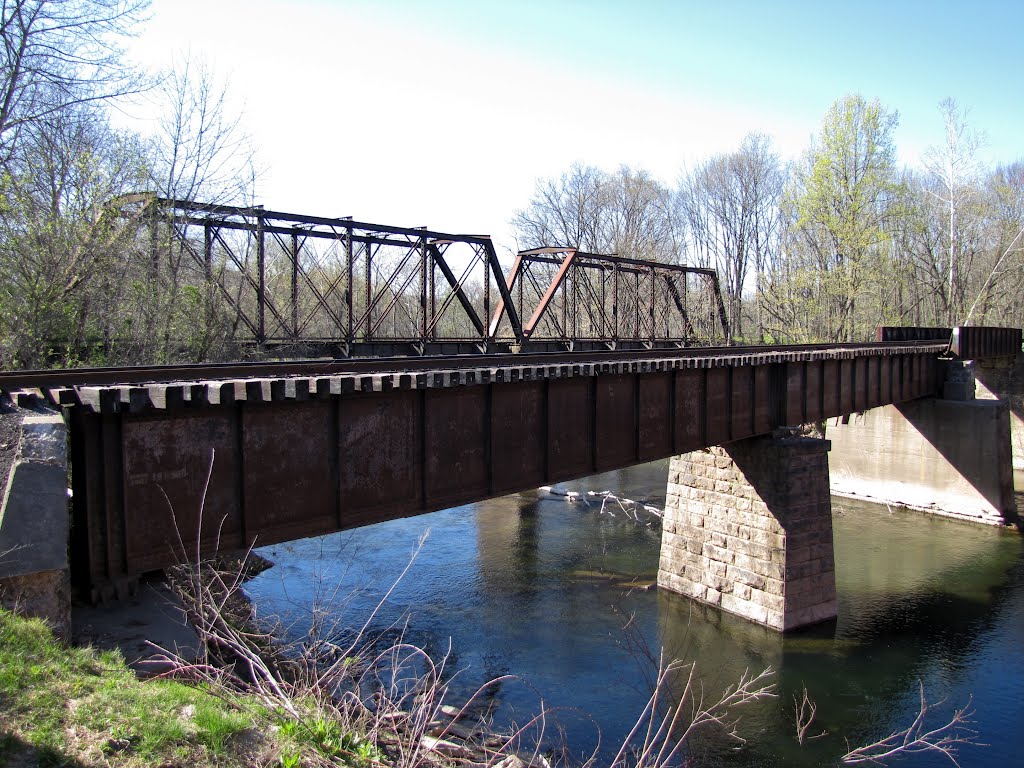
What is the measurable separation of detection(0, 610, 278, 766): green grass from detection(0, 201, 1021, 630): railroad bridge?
0.99 meters

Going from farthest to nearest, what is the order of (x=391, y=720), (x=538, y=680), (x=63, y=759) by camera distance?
(x=538, y=680) < (x=391, y=720) < (x=63, y=759)

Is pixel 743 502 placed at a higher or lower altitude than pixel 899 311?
lower

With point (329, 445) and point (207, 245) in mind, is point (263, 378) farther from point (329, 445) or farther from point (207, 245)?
point (207, 245)

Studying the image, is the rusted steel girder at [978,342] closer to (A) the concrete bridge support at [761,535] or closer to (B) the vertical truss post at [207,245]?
(A) the concrete bridge support at [761,535]

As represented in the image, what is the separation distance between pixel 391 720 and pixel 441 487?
2966 mm

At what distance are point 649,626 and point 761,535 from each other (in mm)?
3351

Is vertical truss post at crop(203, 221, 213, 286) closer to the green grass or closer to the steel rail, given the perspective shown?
the steel rail

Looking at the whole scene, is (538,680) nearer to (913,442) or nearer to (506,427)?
(506,427)

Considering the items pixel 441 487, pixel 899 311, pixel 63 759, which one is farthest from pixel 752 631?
pixel 899 311

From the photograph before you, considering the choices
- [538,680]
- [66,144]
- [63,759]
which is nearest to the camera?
[63,759]

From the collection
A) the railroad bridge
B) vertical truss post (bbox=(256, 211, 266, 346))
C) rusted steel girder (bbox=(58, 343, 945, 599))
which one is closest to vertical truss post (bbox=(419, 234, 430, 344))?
the railroad bridge

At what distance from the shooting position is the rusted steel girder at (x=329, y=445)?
19.4 feet

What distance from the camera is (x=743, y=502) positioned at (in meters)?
16.2

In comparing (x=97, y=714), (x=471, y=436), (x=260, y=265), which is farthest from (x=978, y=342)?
(x=97, y=714)
